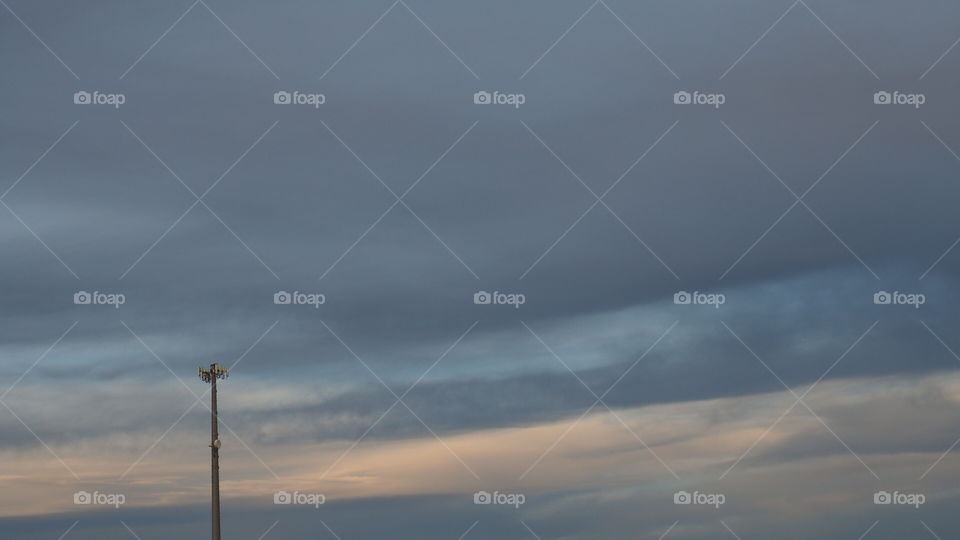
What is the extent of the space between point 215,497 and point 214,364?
18.9 ft

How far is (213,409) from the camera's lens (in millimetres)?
99062

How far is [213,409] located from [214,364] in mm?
2130

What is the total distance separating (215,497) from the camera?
323 feet

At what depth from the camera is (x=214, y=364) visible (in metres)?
100

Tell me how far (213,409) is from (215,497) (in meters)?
Answer: 3.70
